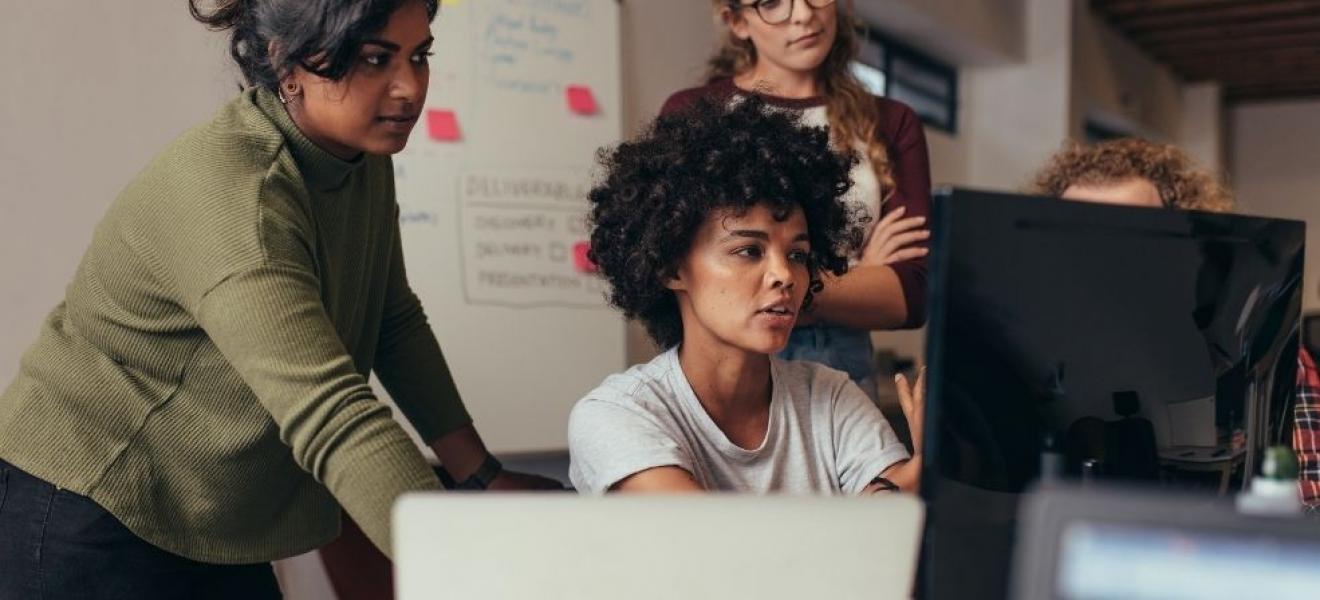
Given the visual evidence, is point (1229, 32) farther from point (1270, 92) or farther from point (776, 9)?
point (776, 9)

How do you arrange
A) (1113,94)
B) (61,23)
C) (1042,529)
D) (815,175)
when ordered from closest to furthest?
1. (1042,529)
2. (815,175)
3. (61,23)
4. (1113,94)

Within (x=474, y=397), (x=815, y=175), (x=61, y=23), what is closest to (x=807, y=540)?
(x=815, y=175)

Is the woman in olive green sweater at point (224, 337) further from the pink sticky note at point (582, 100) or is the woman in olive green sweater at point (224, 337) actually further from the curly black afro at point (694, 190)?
the pink sticky note at point (582, 100)

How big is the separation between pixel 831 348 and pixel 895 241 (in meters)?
0.17

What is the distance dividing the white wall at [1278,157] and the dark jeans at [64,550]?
9917mm

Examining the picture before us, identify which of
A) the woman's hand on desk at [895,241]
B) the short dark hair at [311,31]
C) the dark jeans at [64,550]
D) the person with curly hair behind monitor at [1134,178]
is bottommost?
the dark jeans at [64,550]

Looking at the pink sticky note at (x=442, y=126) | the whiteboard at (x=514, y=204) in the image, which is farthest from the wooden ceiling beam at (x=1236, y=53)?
the pink sticky note at (x=442, y=126)

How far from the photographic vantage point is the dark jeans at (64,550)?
122 centimetres

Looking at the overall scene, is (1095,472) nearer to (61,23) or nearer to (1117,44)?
(61,23)

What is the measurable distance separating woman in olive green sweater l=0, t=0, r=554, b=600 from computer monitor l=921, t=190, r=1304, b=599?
42 cm

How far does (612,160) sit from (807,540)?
0.93 m

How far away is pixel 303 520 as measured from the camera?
52.3 inches

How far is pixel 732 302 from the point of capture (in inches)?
55.5

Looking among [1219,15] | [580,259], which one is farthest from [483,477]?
[1219,15]
